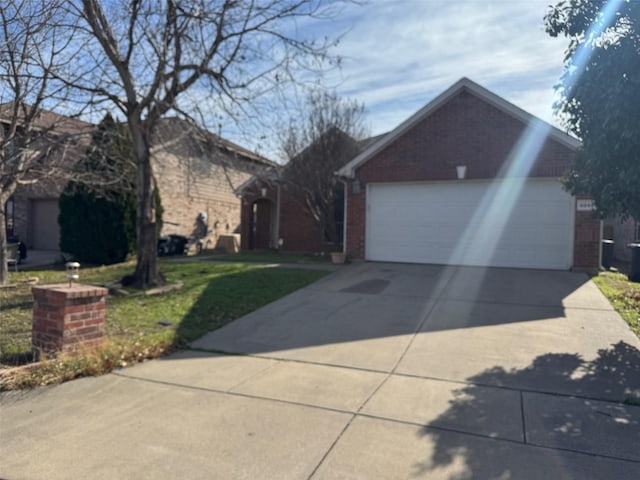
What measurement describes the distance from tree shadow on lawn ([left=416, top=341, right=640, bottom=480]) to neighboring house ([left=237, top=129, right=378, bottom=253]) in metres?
12.1

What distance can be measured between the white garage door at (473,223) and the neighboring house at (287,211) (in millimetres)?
3381

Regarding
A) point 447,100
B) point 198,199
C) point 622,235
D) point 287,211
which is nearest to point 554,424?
point 447,100

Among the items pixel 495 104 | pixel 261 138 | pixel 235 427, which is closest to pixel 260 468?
pixel 235 427

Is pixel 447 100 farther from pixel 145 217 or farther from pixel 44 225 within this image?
pixel 44 225

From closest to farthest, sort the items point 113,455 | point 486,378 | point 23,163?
point 113,455
point 486,378
point 23,163

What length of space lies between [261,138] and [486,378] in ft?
24.7

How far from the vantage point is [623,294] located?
9.01m

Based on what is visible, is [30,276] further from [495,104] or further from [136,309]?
[495,104]

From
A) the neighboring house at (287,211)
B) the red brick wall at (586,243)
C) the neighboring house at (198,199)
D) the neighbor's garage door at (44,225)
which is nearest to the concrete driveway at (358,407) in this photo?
the red brick wall at (586,243)

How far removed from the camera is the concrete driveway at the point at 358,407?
3.19m

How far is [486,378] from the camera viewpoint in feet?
15.7

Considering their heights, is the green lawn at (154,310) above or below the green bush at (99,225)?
below

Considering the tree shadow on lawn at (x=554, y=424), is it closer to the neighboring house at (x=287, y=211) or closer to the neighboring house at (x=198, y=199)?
the neighboring house at (x=198, y=199)

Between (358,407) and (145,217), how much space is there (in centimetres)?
747
